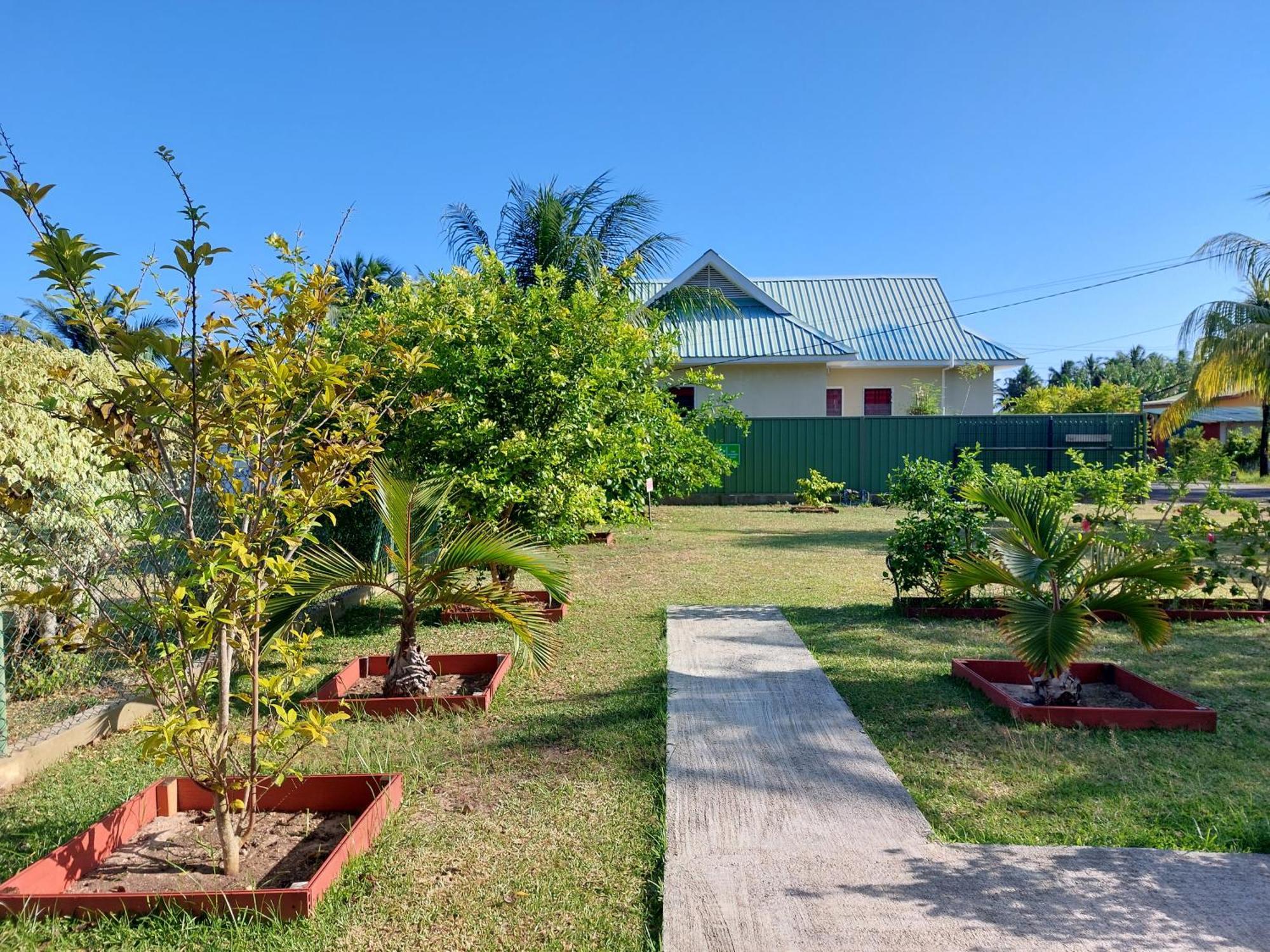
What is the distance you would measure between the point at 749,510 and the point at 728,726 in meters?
13.3

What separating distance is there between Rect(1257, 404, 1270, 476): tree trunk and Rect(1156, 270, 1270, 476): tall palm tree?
864 centimetres

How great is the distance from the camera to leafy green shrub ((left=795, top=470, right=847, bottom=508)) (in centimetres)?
1792

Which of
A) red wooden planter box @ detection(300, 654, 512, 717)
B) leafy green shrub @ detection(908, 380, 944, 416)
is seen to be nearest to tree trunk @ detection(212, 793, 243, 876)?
red wooden planter box @ detection(300, 654, 512, 717)

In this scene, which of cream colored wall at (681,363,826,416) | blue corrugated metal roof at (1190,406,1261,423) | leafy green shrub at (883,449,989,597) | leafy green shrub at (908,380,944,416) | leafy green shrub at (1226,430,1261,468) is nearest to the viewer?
leafy green shrub at (883,449,989,597)

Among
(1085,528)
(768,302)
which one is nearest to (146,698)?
(1085,528)

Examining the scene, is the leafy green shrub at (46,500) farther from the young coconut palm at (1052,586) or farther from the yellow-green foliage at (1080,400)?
the yellow-green foliage at (1080,400)

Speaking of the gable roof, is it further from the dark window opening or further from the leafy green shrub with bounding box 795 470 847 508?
the leafy green shrub with bounding box 795 470 847 508

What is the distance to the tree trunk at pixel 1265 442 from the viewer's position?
2862 cm

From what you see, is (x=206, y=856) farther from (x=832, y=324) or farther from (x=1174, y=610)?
(x=832, y=324)

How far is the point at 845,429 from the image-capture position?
19344 mm

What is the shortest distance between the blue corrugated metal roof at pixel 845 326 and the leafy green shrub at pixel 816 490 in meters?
3.53

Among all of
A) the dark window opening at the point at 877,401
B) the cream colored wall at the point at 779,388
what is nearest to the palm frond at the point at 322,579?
the cream colored wall at the point at 779,388

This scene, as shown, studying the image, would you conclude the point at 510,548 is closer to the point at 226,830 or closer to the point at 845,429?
the point at 226,830

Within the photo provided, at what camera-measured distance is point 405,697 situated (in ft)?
16.7
